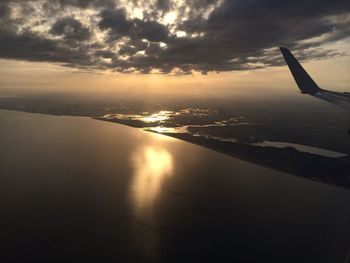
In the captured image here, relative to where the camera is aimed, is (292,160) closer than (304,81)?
No

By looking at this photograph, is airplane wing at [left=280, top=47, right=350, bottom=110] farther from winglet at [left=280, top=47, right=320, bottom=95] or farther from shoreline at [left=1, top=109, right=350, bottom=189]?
shoreline at [left=1, top=109, right=350, bottom=189]

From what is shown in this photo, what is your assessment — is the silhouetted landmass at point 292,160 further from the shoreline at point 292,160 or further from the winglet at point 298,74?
the winglet at point 298,74

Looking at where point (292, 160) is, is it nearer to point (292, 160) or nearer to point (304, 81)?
point (292, 160)

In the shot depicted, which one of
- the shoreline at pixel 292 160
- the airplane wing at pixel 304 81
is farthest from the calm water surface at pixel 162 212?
the airplane wing at pixel 304 81

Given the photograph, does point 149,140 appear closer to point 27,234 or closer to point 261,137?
point 261,137

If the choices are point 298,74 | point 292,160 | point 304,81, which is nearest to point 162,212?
point 304,81

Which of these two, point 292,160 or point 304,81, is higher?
point 304,81

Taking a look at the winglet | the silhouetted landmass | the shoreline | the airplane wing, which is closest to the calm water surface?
the shoreline
